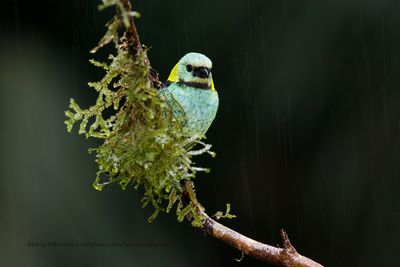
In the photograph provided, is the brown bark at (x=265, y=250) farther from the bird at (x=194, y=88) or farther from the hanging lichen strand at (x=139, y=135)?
the bird at (x=194, y=88)

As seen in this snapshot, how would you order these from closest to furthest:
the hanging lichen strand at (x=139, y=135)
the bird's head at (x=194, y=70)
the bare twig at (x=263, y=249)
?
the hanging lichen strand at (x=139, y=135) < the bare twig at (x=263, y=249) < the bird's head at (x=194, y=70)

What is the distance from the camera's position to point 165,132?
7.32ft

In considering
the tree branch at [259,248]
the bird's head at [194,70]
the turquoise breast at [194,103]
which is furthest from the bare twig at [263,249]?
the bird's head at [194,70]

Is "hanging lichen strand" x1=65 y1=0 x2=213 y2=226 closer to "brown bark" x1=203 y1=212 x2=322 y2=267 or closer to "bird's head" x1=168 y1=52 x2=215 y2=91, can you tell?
"brown bark" x1=203 y1=212 x2=322 y2=267

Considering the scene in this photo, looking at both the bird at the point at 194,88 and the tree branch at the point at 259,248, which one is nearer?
the tree branch at the point at 259,248

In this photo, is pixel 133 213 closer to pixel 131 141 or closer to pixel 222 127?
pixel 222 127

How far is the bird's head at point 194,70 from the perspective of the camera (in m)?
2.88

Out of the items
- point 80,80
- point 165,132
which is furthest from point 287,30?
point 165,132

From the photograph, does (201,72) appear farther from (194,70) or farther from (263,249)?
(263,249)

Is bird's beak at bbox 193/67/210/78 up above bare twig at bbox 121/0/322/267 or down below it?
above

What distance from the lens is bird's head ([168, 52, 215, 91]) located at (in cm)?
288

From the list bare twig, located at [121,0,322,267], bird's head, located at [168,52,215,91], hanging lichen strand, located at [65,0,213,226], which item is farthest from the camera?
bird's head, located at [168,52,215,91]

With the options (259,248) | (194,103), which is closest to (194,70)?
(194,103)

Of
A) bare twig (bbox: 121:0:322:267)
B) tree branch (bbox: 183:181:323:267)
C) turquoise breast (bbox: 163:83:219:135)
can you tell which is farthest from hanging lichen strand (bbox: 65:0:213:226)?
turquoise breast (bbox: 163:83:219:135)
